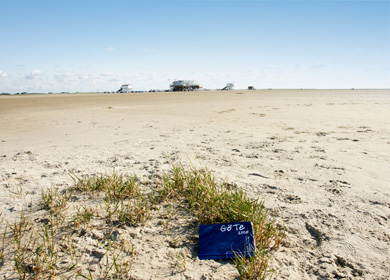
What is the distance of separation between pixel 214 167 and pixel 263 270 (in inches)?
93.5

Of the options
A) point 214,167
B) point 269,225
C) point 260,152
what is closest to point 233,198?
point 269,225

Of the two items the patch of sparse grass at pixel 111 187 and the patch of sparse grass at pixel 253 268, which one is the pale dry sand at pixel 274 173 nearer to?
the patch of sparse grass at pixel 253 268

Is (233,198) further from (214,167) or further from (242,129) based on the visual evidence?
(242,129)

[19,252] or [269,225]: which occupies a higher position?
[269,225]

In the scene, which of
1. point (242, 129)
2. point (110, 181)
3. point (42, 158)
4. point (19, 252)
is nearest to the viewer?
point (19, 252)

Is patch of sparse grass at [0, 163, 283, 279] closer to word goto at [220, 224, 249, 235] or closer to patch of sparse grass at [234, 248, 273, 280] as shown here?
patch of sparse grass at [234, 248, 273, 280]

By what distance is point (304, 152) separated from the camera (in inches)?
189

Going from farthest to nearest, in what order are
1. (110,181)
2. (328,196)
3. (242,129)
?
(242,129), (110,181), (328,196)

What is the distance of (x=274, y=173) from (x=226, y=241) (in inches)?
76.5

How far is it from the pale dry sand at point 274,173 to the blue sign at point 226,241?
0.08 meters

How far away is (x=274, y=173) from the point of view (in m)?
3.78

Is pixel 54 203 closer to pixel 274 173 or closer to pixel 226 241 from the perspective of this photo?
pixel 226 241

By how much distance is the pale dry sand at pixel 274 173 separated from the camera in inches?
76.9

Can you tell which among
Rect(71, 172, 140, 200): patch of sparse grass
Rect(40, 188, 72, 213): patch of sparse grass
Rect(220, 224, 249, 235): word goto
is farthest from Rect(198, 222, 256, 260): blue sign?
Rect(40, 188, 72, 213): patch of sparse grass
